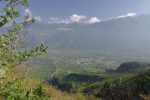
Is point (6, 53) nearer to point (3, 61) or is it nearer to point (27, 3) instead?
point (3, 61)

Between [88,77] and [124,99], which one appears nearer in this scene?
[124,99]

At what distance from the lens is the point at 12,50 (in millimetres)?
8148

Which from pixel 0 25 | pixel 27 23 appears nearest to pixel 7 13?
pixel 0 25

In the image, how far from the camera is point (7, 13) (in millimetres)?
7535

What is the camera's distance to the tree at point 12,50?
758cm

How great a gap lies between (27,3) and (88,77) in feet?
569

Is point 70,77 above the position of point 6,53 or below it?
below

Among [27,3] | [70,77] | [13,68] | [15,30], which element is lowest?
[70,77]

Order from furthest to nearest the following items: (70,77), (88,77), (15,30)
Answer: (70,77) → (88,77) → (15,30)

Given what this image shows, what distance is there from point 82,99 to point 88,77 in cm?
16457

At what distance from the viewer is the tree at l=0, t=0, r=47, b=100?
7.58 meters

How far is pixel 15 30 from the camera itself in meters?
8.05

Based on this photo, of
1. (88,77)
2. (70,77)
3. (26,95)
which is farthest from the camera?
(70,77)

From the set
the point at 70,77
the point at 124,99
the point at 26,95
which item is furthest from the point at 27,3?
the point at 70,77
